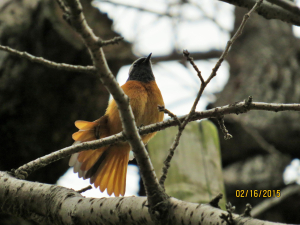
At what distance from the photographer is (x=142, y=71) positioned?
4234 millimetres

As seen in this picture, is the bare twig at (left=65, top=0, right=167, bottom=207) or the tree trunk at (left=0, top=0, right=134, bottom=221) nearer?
the bare twig at (left=65, top=0, right=167, bottom=207)

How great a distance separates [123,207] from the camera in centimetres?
165

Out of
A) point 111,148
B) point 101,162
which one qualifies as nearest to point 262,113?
point 111,148

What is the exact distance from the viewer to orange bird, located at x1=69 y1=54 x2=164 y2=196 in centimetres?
317

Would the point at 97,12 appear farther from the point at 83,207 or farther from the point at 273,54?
the point at 273,54

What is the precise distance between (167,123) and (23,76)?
9.97 feet

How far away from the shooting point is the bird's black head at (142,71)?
4.08 metres

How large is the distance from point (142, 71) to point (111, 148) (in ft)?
4.27

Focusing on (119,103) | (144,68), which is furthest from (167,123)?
(144,68)

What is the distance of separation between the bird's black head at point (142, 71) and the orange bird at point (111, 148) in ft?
1.92

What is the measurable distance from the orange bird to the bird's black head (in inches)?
23.0
